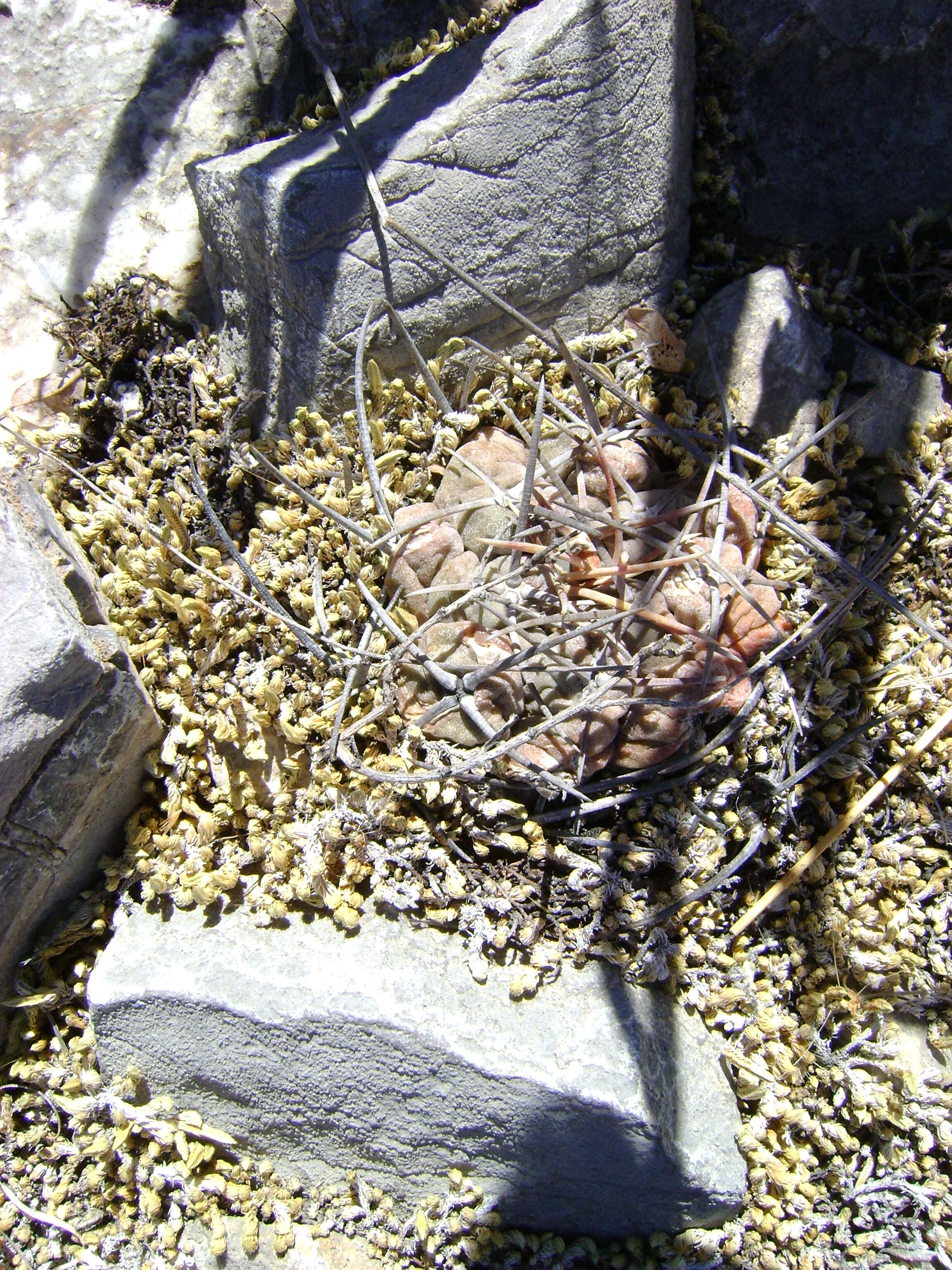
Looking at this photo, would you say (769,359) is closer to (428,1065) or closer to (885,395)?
(885,395)

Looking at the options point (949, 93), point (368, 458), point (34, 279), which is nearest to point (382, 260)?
point (368, 458)

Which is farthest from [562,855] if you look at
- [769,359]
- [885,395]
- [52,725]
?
[885,395]

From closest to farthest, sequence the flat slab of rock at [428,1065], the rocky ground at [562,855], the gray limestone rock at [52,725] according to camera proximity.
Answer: the gray limestone rock at [52,725], the flat slab of rock at [428,1065], the rocky ground at [562,855]

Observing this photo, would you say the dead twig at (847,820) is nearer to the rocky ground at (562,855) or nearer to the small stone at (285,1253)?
the rocky ground at (562,855)

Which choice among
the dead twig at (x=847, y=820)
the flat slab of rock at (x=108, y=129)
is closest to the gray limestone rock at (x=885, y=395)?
the dead twig at (x=847, y=820)

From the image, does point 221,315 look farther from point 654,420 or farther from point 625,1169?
point 625,1169
